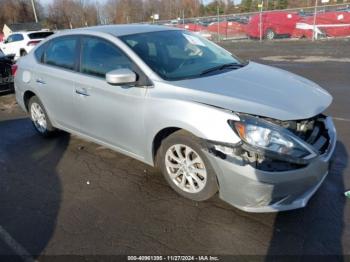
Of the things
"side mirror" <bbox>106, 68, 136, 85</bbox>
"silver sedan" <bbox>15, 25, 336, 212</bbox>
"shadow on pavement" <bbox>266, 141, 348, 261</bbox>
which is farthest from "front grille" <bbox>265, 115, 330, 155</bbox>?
"side mirror" <bbox>106, 68, 136, 85</bbox>

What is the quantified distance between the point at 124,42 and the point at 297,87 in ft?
6.29

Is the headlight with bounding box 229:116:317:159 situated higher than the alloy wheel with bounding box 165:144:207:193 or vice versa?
the headlight with bounding box 229:116:317:159

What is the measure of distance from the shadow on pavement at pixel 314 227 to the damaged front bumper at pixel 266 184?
0.23 metres

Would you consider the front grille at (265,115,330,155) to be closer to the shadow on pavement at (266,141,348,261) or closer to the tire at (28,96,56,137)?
the shadow on pavement at (266,141,348,261)

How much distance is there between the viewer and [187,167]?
3.40 m

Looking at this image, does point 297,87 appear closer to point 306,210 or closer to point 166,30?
point 306,210

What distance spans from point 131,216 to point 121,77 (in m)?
1.35

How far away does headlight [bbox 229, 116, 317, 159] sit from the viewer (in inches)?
112

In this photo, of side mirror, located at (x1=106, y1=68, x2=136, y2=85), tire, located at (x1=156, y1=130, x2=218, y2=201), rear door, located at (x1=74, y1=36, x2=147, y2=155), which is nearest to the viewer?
tire, located at (x1=156, y1=130, x2=218, y2=201)

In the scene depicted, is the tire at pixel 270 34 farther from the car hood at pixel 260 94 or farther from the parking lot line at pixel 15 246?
the parking lot line at pixel 15 246

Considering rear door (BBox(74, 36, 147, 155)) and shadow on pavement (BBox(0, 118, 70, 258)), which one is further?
rear door (BBox(74, 36, 147, 155))

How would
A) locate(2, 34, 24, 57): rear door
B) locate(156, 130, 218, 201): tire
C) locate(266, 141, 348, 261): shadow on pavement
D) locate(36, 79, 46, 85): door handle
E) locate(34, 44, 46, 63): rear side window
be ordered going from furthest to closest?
locate(2, 34, 24, 57): rear door, locate(34, 44, 46, 63): rear side window, locate(36, 79, 46, 85): door handle, locate(156, 130, 218, 201): tire, locate(266, 141, 348, 261): shadow on pavement

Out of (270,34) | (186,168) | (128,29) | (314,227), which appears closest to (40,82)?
(128,29)

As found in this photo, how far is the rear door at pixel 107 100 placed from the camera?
370 centimetres
